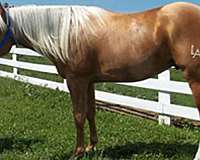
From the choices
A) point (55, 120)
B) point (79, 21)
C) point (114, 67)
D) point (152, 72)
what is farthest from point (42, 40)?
point (55, 120)

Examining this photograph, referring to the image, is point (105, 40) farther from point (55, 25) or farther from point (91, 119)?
point (91, 119)

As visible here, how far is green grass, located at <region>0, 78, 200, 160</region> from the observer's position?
526cm

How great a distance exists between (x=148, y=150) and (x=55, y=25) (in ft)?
6.24

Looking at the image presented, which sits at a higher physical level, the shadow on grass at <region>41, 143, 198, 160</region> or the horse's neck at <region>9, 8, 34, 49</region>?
the horse's neck at <region>9, 8, 34, 49</region>

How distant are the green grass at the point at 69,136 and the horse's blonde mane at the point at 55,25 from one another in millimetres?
1294

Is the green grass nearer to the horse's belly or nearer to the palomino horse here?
the palomino horse

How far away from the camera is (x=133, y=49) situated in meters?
4.80

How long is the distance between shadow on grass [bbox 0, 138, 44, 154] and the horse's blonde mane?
1.35m

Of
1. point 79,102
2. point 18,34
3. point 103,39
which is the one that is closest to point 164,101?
point 79,102

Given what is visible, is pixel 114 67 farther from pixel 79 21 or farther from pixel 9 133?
pixel 9 133

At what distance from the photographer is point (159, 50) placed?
4.75 m

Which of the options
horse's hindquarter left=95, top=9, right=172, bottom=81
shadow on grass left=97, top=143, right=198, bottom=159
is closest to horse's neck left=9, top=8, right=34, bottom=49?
horse's hindquarter left=95, top=9, right=172, bottom=81

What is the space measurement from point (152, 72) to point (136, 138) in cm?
139

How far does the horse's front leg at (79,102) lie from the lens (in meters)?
4.91
